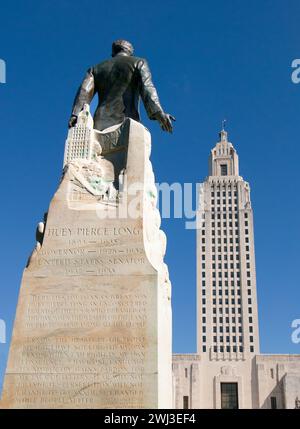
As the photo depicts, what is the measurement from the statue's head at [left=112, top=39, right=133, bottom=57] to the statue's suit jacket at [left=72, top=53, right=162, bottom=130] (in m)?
0.40

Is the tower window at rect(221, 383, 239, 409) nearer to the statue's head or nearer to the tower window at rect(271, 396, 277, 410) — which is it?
Result: the tower window at rect(271, 396, 277, 410)

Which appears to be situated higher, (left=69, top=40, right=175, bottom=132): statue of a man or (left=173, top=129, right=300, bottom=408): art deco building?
(left=173, top=129, right=300, bottom=408): art deco building

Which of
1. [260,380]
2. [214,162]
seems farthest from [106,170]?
[214,162]

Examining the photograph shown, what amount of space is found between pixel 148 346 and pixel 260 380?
85004mm

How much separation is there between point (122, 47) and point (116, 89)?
125 centimetres

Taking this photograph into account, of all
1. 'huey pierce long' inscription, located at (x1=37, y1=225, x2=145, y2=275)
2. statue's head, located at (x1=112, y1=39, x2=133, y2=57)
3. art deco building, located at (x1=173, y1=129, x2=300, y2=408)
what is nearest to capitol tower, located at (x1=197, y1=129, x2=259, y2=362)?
art deco building, located at (x1=173, y1=129, x2=300, y2=408)

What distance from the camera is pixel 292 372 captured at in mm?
86188

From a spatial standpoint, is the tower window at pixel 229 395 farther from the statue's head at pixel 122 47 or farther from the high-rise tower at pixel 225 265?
the statue's head at pixel 122 47

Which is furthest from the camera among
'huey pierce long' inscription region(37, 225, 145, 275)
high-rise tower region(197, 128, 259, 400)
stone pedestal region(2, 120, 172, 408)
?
high-rise tower region(197, 128, 259, 400)

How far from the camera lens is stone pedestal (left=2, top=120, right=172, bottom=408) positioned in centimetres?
780

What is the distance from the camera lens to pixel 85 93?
11.2 m

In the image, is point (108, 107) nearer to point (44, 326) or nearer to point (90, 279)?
point (90, 279)

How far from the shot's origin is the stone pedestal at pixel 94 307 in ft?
25.6

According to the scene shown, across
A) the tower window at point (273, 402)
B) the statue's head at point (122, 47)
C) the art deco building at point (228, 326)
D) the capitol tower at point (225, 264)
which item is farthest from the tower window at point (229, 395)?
the statue's head at point (122, 47)
